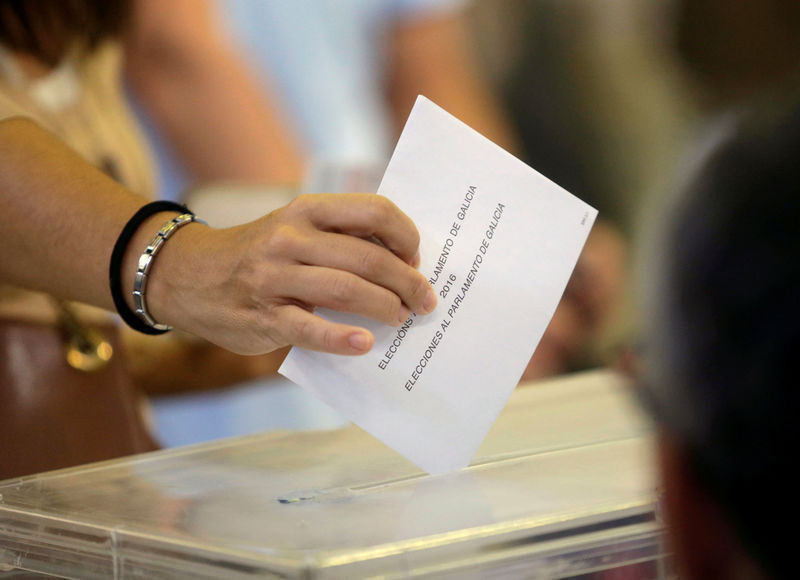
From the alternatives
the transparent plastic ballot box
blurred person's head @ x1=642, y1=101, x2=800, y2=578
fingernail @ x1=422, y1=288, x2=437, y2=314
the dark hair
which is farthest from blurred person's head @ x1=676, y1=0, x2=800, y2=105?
blurred person's head @ x1=642, y1=101, x2=800, y2=578

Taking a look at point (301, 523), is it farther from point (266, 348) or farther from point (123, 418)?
point (123, 418)

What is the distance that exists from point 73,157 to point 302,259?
32 cm

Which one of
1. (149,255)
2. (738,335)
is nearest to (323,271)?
(149,255)

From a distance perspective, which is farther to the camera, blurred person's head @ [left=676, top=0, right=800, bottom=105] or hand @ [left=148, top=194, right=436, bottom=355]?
blurred person's head @ [left=676, top=0, right=800, bottom=105]

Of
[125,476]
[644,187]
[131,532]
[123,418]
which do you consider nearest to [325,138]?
[644,187]

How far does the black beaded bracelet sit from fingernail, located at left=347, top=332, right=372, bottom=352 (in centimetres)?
22

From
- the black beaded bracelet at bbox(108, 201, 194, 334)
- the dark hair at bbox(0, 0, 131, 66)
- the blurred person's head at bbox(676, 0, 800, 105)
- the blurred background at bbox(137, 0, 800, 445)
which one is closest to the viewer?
the black beaded bracelet at bbox(108, 201, 194, 334)

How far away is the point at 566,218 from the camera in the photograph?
71 cm

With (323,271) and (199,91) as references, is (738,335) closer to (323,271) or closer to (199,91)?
(323,271)

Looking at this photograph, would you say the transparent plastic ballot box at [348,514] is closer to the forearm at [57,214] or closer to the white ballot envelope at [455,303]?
the white ballot envelope at [455,303]

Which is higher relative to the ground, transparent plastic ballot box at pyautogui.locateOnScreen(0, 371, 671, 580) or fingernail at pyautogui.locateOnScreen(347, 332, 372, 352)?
fingernail at pyautogui.locateOnScreen(347, 332, 372, 352)

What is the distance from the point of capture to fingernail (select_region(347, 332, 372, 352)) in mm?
663

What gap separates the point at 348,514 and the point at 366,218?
0.22 meters

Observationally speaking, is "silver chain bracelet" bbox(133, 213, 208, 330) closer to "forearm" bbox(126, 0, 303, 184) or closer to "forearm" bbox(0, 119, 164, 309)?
"forearm" bbox(0, 119, 164, 309)
